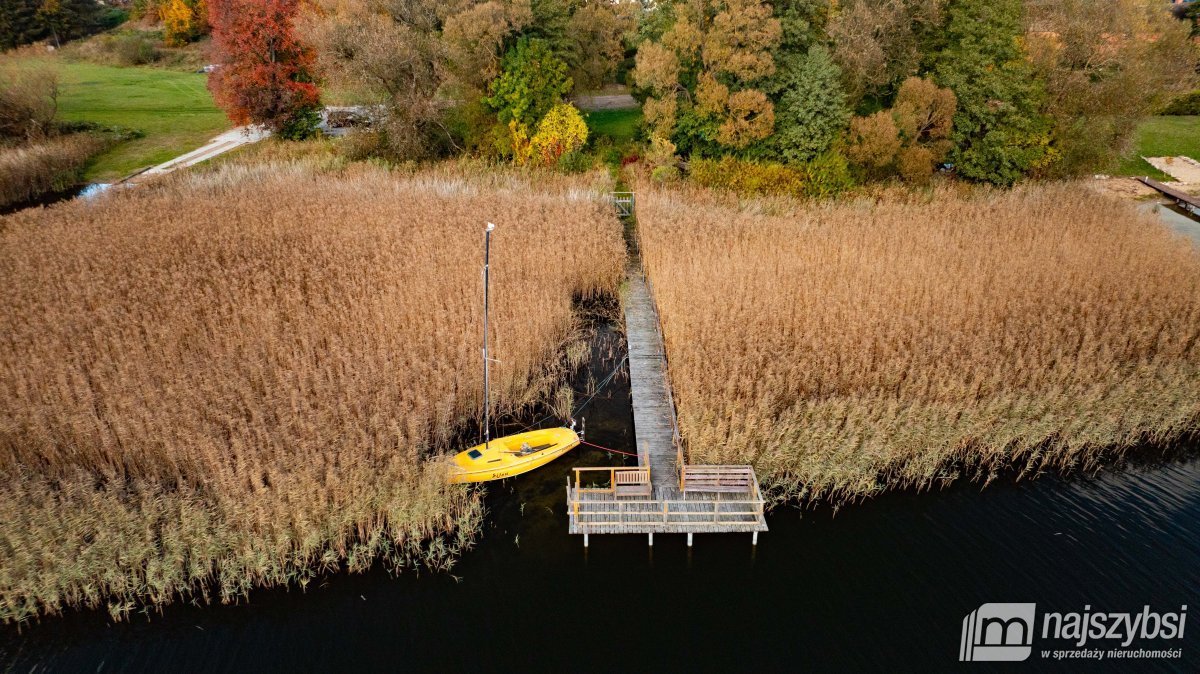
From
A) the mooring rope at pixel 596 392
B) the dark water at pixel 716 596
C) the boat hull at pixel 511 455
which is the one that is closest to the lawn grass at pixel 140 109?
the mooring rope at pixel 596 392

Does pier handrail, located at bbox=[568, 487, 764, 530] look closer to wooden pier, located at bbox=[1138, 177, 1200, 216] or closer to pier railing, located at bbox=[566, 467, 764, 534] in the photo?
pier railing, located at bbox=[566, 467, 764, 534]

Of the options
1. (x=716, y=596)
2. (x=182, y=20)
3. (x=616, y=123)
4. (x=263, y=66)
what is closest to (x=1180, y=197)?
(x=616, y=123)

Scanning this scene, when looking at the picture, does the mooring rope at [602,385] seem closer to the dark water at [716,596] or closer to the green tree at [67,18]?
the dark water at [716,596]

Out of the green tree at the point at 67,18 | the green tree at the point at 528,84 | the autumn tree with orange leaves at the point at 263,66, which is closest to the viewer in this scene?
the green tree at the point at 528,84

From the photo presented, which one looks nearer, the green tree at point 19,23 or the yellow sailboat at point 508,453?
the yellow sailboat at point 508,453

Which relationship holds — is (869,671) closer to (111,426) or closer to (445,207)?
(111,426)

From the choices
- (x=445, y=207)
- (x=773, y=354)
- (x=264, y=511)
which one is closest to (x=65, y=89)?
(x=445, y=207)
